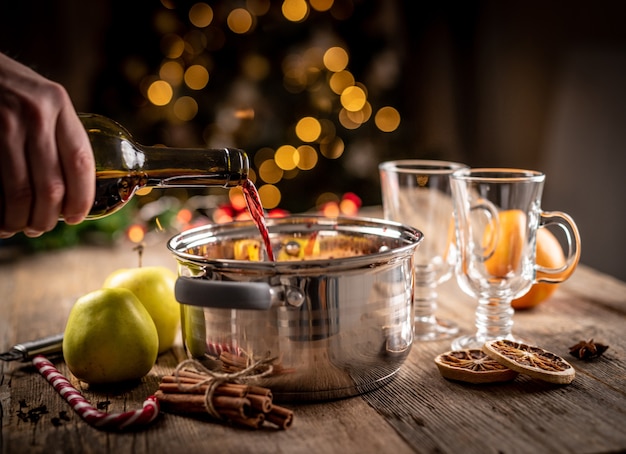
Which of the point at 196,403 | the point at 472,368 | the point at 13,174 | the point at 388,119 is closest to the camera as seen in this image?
Result: the point at 13,174

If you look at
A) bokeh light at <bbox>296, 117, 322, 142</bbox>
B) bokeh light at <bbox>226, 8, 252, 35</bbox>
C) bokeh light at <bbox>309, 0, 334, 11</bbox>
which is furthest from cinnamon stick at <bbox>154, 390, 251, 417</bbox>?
bokeh light at <bbox>309, 0, 334, 11</bbox>

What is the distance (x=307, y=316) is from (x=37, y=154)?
0.40 m

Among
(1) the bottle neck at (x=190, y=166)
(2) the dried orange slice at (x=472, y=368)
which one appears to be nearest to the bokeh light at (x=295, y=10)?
(1) the bottle neck at (x=190, y=166)

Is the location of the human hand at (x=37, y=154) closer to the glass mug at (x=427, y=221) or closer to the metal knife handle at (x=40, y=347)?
the metal knife handle at (x=40, y=347)

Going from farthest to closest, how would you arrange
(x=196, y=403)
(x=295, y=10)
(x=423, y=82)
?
(x=423, y=82), (x=295, y=10), (x=196, y=403)

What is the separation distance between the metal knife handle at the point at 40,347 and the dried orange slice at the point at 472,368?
66 centimetres

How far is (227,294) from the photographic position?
91 centimetres

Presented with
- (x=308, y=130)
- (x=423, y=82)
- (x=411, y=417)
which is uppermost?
(x=423, y=82)

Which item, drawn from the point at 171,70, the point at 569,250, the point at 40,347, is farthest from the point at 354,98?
the point at 40,347

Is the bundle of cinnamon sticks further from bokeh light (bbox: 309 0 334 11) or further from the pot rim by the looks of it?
bokeh light (bbox: 309 0 334 11)

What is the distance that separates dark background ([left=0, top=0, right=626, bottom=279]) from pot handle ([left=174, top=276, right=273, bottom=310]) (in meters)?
2.10

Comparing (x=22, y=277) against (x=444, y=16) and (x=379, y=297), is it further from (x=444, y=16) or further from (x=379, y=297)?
(x=444, y=16)

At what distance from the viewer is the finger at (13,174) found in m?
0.83

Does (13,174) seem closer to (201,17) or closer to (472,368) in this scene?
(472,368)
